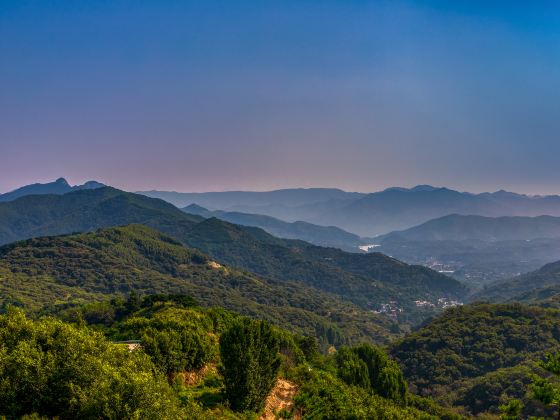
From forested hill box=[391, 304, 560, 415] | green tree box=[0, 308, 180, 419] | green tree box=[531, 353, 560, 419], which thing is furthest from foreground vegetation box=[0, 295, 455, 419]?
forested hill box=[391, 304, 560, 415]

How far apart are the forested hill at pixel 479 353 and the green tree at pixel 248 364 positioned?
3087 inches

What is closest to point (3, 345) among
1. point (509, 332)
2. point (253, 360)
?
point (253, 360)

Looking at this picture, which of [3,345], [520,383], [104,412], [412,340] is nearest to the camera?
[104,412]

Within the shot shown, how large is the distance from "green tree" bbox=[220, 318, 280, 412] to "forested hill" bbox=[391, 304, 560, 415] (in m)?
78.4

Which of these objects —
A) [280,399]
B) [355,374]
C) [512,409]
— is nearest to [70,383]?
[280,399]

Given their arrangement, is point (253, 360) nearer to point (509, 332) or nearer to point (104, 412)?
point (104, 412)

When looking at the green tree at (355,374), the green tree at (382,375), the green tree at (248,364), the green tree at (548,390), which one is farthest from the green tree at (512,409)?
the green tree at (382,375)

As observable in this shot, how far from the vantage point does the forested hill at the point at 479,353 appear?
9712 centimetres

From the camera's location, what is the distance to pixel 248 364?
36.6 meters

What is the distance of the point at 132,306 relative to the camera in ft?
384

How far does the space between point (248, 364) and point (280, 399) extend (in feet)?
40.2

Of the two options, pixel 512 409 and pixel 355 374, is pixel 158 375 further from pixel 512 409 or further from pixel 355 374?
pixel 355 374

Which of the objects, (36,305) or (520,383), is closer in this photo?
(520,383)

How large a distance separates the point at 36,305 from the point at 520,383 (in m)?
194
